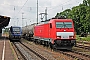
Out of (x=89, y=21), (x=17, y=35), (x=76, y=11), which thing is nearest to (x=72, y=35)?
(x=17, y=35)

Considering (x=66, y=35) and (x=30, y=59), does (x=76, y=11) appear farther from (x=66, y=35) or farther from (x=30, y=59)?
(x=30, y=59)

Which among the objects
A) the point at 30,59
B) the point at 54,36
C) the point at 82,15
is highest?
the point at 82,15

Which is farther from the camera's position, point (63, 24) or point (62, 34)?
point (63, 24)

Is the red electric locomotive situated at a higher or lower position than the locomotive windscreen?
lower

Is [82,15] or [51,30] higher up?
[82,15]

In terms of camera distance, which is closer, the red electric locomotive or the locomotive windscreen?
the red electric locomotive

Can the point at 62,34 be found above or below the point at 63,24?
below

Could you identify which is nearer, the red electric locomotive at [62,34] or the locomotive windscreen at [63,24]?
the red electric locomotive at [62,34]

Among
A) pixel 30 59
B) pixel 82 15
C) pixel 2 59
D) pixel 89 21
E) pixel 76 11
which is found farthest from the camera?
pixel 76 11

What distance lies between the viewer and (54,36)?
23188 mm

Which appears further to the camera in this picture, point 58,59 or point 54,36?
point 54,36

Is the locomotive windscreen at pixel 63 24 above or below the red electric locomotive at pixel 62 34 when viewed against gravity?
above

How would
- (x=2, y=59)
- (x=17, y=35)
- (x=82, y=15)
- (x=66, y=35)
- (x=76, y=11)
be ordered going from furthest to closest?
(x=76, y=11)
(x=82, y=15)
(x=17, y=35)
(x=66, y=35)
(x=2, y=59)

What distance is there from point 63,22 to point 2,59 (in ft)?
30.6
